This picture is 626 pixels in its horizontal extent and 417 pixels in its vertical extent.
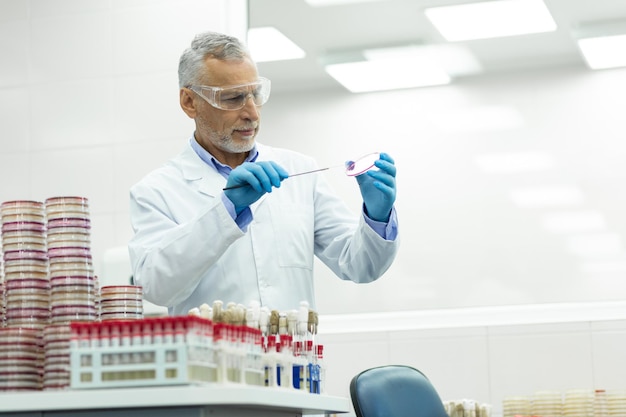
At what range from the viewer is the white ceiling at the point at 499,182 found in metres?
4.14

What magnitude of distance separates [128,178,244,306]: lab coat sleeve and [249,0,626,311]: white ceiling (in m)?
1.65

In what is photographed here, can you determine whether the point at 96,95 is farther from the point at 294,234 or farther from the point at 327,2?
the point at 294,234

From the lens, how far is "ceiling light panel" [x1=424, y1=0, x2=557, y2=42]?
426 cm

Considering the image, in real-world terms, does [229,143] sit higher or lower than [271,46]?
lower

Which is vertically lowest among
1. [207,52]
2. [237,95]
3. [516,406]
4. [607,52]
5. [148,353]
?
[516,406]

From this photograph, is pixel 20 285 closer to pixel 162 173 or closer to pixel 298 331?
pixel 298 331

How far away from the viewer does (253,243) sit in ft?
9.48

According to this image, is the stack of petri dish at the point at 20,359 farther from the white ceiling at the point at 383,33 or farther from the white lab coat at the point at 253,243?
the white ceiling at the point at 383,33

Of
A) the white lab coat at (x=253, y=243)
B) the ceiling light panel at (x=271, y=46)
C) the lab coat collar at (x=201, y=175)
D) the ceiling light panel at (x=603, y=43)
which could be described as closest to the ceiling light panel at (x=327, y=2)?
the ceiling light panel at (x=271, y=46)

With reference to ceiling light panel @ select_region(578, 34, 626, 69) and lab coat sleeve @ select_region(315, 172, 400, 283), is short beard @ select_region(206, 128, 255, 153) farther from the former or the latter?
ceiling light panel @ select_region(578, 34, 626, 69)

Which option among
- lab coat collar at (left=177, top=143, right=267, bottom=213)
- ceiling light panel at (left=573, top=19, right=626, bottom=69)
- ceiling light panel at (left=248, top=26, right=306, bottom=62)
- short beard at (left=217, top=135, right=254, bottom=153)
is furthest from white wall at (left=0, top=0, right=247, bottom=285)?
short beard at (left=217, top=135, right=254, bottom=153)

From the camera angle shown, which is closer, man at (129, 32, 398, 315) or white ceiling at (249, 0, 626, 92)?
man at (129, 32, 398, 315)

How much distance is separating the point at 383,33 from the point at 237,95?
180 centimetres

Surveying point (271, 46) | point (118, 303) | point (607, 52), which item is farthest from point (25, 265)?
point (607, 52)
